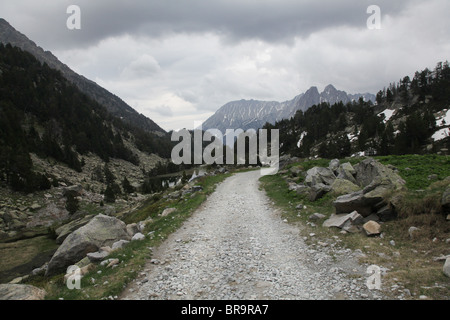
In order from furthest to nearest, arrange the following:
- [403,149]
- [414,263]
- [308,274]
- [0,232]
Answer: [403,149]
[0,232]
[308,274]
[414,263]

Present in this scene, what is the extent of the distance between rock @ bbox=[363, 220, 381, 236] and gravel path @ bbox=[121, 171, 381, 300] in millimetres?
1712

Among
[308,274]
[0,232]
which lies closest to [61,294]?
[308,274]

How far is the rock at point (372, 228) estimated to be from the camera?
1080cm

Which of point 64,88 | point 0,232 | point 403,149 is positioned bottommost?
point 0,232

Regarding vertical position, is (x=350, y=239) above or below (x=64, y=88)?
below

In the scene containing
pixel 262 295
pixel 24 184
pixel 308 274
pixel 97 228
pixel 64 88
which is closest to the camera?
pixel 262 295

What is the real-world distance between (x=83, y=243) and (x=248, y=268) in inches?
389

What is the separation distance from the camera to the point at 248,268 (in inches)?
376

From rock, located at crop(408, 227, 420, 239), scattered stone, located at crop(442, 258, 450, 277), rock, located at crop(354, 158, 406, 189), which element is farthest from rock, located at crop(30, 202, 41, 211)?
scattered stone, located at crop(442, 258, 450, 277)

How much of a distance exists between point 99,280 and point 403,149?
74.6 m

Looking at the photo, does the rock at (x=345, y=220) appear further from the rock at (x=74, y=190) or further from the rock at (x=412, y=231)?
the rock at (x=74, y=190)

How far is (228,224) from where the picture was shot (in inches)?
622

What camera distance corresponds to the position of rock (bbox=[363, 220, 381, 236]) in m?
10.8
